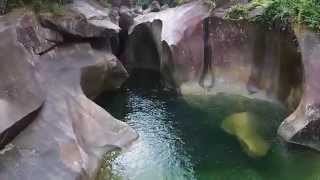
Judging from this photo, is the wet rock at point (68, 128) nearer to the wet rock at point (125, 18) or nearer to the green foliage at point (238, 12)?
the green foliage at point (238, 12)

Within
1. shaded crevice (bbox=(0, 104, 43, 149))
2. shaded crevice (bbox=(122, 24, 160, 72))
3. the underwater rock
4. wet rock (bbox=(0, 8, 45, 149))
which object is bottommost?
shaded crevice (bbox=(122, 24, 160, 72))

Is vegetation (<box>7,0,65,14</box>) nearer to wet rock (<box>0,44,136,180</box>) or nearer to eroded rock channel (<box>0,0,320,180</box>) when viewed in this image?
eroded rock channel (<box>0,0,320,180</box>)

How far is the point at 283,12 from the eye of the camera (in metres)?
21.4

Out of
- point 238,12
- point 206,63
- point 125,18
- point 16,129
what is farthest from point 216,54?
point 16,129

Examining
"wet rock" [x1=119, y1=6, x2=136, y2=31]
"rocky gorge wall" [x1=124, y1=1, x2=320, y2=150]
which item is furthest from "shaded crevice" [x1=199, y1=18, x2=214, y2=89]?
"wet rock" [x1=119, y1=6, x2=136, y2=31]

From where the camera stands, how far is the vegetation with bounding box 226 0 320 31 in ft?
65.9

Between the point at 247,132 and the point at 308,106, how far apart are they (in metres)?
2.55

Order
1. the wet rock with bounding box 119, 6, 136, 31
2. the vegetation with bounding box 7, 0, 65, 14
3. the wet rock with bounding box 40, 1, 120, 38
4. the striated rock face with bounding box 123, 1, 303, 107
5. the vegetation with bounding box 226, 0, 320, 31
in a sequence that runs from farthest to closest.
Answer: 1. the wet rock with bounding box 119, 6, 136, 31
2. the striated rock face with bounding box 123, 1, 303, 107
3. the wet rock with bounding box 40, 1, 120, 38
4. the vegetation with bounding box 7, 0, 65, 14
5. the vegetation with bounding box 226, 0, 320, 31

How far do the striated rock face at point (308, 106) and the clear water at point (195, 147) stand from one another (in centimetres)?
41

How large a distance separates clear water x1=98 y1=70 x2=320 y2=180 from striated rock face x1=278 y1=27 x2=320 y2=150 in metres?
0.41

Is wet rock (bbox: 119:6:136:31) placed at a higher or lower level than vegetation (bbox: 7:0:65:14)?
lower

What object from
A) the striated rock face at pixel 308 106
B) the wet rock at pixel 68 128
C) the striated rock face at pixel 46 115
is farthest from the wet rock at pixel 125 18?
the striated rock face at pixel 308 106

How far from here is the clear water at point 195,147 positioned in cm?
1662

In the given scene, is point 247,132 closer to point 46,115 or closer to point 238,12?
point 238,12
